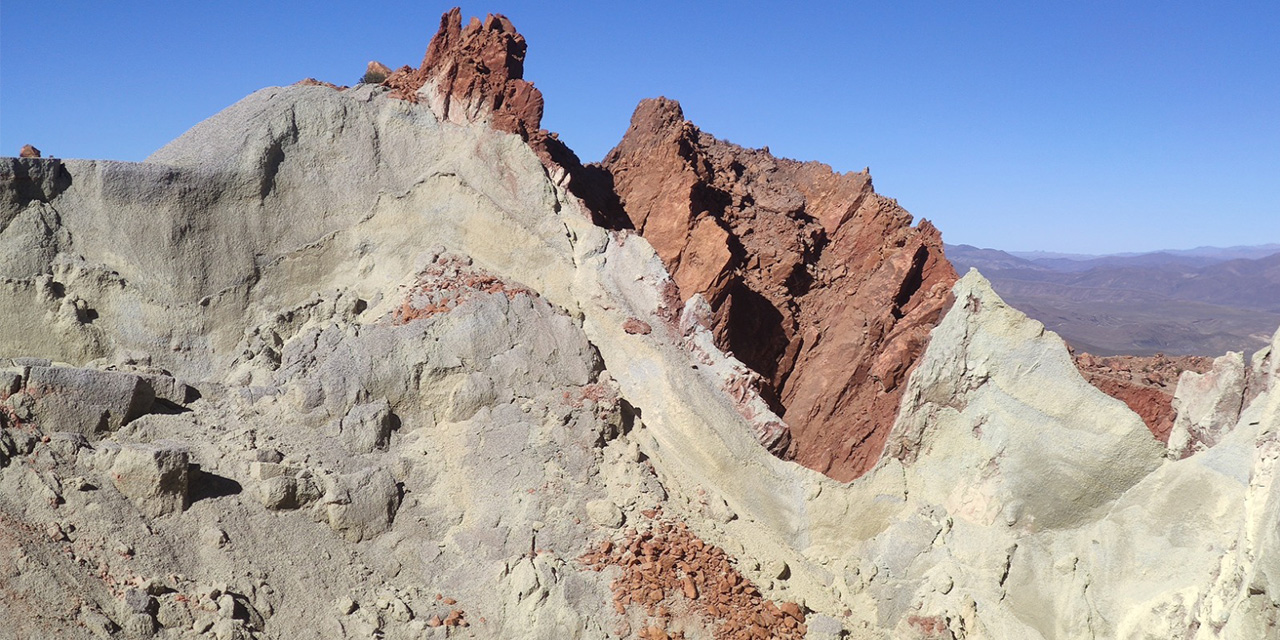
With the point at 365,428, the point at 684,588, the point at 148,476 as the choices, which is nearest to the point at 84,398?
the point at 148,476

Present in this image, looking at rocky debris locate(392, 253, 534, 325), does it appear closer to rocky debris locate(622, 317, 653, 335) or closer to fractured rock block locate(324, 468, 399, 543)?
rocky debris locate(622, 317, 653, 335)

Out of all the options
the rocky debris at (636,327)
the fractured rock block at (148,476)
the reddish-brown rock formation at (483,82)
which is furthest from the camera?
the reddish-brown rock formation at (483,82)

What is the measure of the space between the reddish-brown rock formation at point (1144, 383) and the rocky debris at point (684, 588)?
6.08 m

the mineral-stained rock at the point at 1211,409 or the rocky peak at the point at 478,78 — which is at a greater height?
the rocky peak at the point at 478,78

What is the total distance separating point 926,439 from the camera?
14516 mm

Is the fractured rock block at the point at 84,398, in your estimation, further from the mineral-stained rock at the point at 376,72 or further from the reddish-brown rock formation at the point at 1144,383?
the reddish-brown rock formation at the point at 1144,383

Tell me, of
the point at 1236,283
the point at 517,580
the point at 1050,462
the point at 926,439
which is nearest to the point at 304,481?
the point at 517,580

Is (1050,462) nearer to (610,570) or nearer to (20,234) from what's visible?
(610,570)

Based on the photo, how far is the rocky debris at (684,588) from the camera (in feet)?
38.6

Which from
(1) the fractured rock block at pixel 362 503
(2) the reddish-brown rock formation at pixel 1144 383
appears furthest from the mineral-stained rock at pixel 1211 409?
(1) the fractured rock block at pixel 362 503

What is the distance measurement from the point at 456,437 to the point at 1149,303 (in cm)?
12343

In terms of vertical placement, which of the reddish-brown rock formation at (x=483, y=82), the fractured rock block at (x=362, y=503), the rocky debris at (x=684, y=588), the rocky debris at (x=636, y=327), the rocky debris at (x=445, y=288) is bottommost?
the rocky debris at (x=684, y=588)

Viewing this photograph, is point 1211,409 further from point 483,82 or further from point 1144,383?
point 483,82

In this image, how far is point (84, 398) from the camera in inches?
468
